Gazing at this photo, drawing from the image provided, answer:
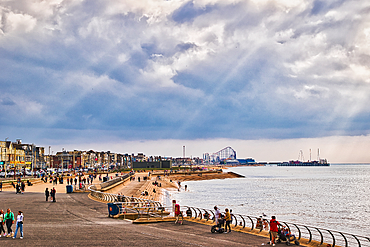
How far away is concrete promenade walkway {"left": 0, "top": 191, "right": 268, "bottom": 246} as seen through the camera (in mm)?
18516

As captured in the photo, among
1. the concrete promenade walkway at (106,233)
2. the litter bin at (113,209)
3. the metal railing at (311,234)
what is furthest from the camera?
the litter bin at (113,209)

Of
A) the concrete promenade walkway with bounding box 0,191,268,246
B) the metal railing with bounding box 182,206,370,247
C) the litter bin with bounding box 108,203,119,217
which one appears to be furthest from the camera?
the litter bin with bounding box 108,203,119,217

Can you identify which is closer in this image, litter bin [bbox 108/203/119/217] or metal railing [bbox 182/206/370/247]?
metal railing [bbox 182/206/370/247]

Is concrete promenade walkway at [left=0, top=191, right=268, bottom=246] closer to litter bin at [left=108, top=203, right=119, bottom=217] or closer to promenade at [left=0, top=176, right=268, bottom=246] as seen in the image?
promenade at [left=0, top=176, right=268, bottom=246]

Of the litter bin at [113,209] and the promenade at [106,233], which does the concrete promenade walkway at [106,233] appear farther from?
the litter bin at [113,209]

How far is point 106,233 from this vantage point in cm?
2094

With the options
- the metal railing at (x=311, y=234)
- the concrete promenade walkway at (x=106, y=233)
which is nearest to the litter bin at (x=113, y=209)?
the concrete promenade walkway at (x=106, y=233)

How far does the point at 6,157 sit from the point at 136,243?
404 ft

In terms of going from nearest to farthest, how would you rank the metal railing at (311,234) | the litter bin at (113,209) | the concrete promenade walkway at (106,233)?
the concrete promenade walkway at (106,233)
the metal railing at (311,234)
the litter bin at (113,209)

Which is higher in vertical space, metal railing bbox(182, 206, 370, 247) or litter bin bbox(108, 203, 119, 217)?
litter bin bbox(108, 203, 119, 217)

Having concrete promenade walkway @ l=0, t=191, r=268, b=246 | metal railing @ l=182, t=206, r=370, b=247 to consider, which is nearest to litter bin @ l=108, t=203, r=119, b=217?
concrete promenade walkway @ l=0, t=191, r=268, b=246

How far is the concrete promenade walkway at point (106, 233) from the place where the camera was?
1852 cm

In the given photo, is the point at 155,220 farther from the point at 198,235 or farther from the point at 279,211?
the point at 279,211

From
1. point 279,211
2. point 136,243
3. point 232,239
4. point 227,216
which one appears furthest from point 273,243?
point 279,211
